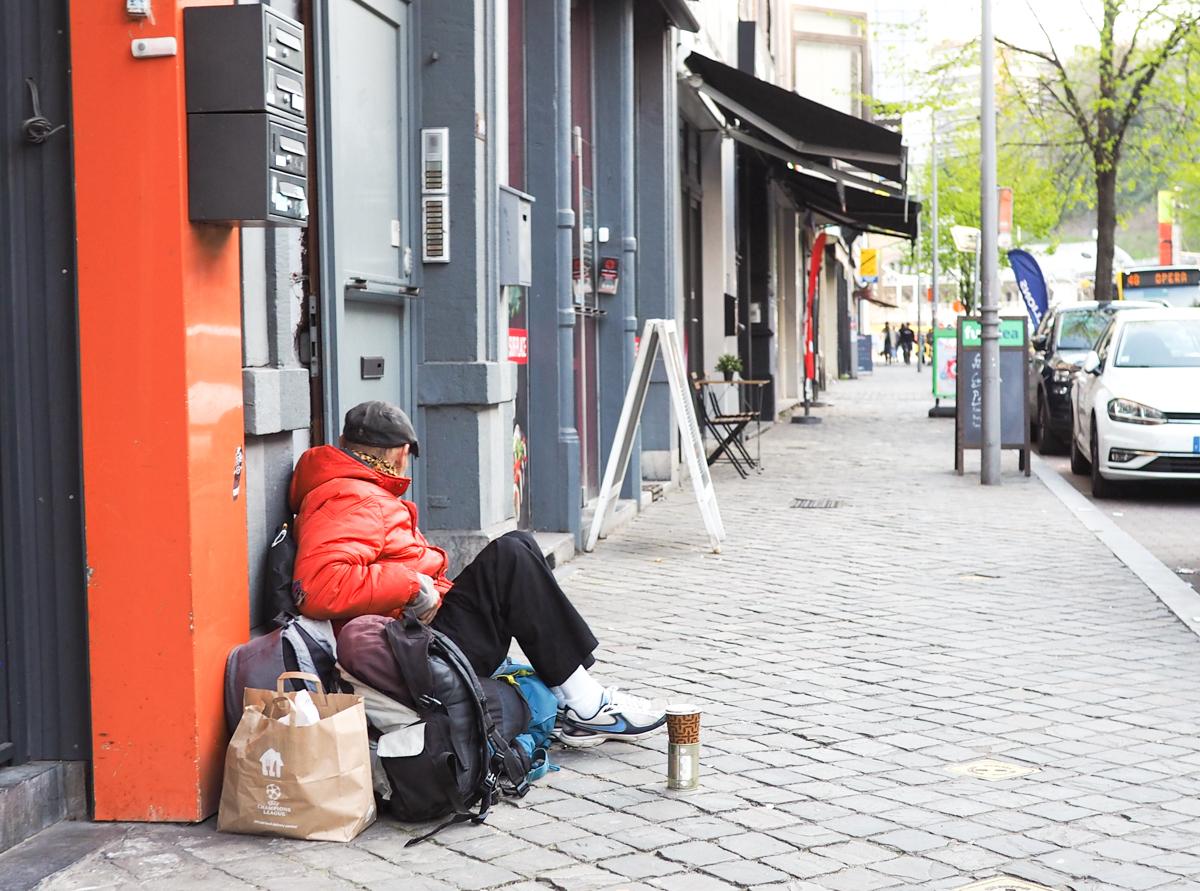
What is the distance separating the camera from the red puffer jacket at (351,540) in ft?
15.5

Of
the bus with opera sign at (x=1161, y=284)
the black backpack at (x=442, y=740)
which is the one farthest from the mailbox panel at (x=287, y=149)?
the bus with opera sign at (x=1161, y=284)

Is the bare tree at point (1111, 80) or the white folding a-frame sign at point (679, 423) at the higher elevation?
the bare tree at point (1111, 80)

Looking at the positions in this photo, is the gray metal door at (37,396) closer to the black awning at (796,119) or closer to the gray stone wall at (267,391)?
the gray stone wall at (267,391)

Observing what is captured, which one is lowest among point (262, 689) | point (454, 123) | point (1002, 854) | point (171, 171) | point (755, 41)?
point (1002, 854)

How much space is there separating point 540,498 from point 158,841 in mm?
5707

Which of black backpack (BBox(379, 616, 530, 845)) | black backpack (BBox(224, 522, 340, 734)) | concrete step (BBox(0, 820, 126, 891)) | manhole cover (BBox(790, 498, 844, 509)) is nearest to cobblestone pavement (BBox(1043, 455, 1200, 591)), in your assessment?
manhole cover (BBox(790, 498, 844, 509))

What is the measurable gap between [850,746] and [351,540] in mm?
1862

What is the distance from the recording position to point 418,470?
25.2ft

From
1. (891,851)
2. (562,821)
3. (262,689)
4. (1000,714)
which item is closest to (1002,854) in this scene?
(891,851)

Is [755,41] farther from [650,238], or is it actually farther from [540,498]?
[540,498]

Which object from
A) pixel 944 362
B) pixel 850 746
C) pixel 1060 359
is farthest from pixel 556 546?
pixel 944 362

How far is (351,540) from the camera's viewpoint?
4816 millimetres

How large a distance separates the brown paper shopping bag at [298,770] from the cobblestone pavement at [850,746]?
0.23 feet

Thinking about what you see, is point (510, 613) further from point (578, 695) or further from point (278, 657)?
point (278, 657)
